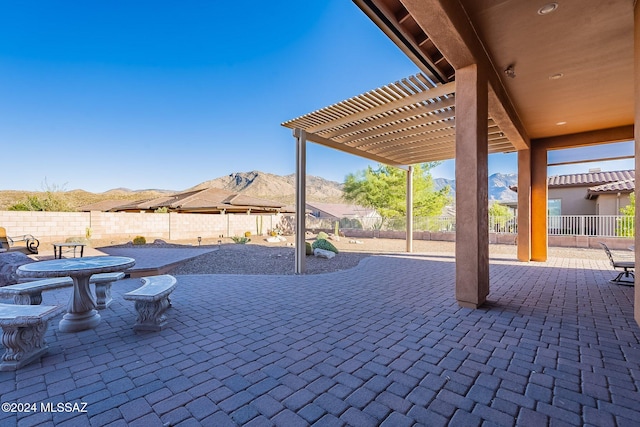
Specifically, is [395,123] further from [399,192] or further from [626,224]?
[626,224]

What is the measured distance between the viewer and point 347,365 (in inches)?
89.4

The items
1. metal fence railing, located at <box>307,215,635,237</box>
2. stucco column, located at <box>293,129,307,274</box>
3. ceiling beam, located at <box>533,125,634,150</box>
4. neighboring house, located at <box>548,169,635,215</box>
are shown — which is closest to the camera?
stucco column, located at <box>293,129,307,274</box>

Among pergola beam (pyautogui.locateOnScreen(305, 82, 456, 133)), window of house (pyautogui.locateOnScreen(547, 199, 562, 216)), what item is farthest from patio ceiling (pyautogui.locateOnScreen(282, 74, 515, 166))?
window of house (pyautogui.locateOnScreen(547, 199, 562, 216))

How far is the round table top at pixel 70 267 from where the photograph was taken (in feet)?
9.06

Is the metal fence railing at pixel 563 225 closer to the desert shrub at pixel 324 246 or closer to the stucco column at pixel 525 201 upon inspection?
the stucco column at pixel 525 201

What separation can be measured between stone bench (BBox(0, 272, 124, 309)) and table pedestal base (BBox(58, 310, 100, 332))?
0.62 m

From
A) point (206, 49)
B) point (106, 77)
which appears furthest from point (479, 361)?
point (106, 77)

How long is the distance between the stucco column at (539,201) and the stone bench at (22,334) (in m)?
10.4

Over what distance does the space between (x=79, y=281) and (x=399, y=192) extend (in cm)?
1627

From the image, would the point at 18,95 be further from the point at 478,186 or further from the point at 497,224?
the point at 497,224

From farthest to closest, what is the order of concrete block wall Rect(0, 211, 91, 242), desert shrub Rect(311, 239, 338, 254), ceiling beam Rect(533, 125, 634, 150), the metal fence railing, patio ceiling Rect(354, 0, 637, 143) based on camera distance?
the metal fence railing < concrete block wall Rect(0, 211, 91, 242) < desert shrub Rect(311, 239, 338, 254) < ceiling beam Rect(533, 125, 634, 150) < patio ceiling Rect(354, 0, 637, 143)

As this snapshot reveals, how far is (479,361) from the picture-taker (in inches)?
92.5

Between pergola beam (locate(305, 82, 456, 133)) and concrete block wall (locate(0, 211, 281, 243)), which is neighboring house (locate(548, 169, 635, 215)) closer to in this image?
pergola beam (locate(305, 82, 456, 133))

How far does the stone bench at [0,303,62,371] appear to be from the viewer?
Answer: 87.3 inches
